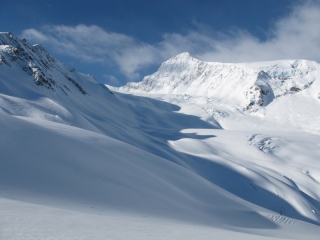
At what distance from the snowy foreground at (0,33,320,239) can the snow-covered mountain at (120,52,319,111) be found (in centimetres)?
175

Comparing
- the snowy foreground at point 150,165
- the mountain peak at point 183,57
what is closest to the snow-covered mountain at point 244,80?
the snowy foreground at point 150,165

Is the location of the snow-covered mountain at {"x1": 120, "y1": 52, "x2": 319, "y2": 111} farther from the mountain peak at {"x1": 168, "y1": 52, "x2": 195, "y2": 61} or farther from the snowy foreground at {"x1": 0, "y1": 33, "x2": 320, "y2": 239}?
the mountain peak at {"x1": 168, "y1": 52, "x2": 195, "y2": 61}

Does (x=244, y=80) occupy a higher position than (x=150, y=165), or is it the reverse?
(x=244, y=80)

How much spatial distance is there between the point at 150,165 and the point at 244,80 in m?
105

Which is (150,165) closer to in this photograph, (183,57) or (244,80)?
(244,80)

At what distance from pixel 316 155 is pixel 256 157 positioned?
10037 millimetres

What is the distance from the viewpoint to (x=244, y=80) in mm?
117188

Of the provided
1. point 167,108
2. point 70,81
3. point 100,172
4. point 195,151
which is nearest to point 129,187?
point 100,172

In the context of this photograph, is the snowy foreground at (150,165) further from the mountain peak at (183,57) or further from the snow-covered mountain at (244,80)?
Answer: the mountain peak at (183,57)

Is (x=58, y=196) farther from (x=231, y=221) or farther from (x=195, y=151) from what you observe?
(x=195, y=151)

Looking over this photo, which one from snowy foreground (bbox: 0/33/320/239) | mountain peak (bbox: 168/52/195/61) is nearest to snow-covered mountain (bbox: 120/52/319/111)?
snowy foreground (bbox: 0/33/320/239)

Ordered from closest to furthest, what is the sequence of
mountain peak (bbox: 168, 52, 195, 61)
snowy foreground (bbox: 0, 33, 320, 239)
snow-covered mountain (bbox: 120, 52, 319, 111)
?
snowy foreground (bbox: 0, 33, 320, 239) → snow-covered mountain (bbox: 120, 52, 319, 111) → mountain peak (bbox: 168, 52, 195, 61)

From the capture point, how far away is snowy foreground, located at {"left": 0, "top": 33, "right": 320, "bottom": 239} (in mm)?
9080

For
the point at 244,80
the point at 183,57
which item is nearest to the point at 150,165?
the point at 244,80
